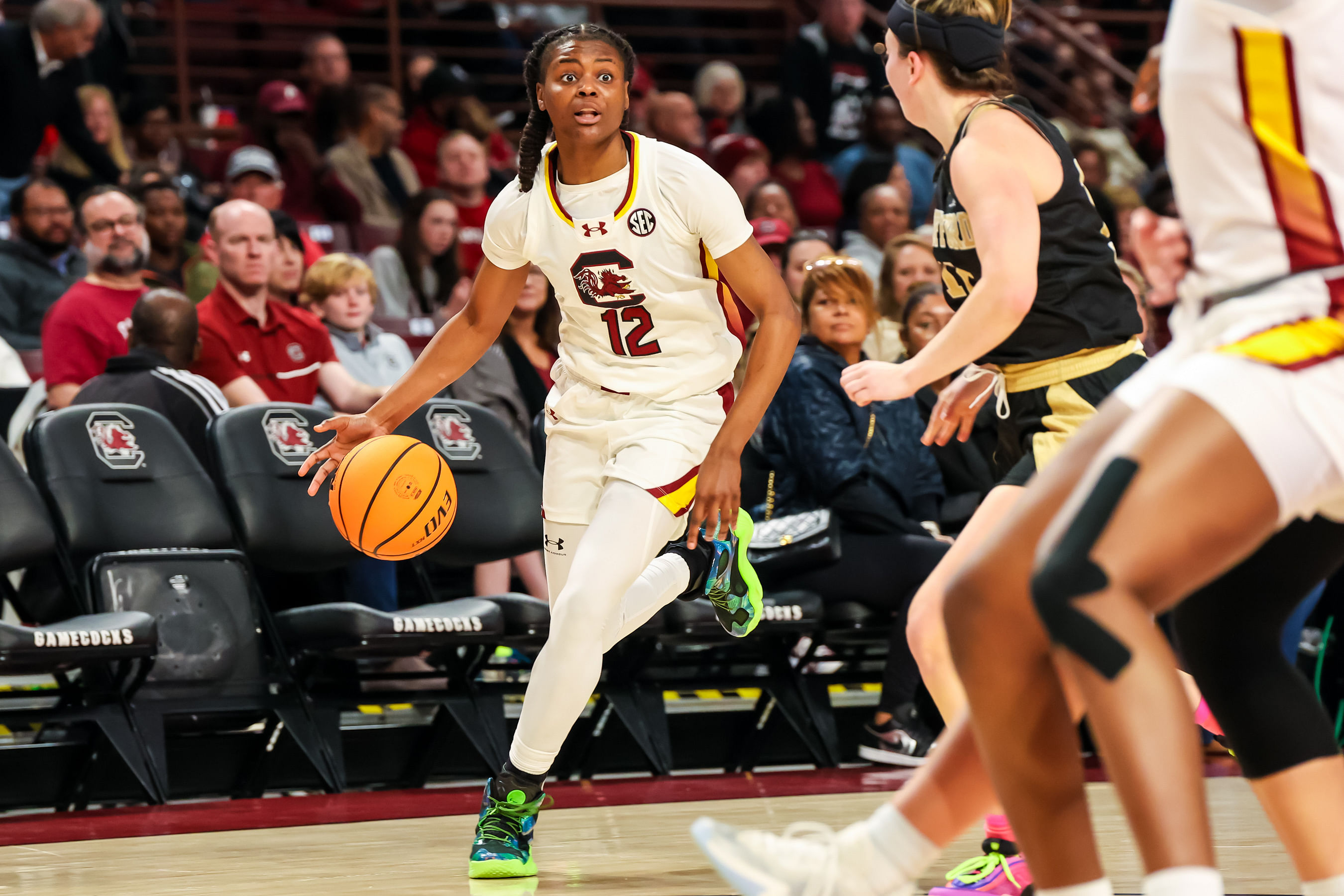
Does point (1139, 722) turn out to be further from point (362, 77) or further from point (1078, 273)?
point (362, 77)

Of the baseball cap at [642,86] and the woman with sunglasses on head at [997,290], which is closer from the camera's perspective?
the woman with sunglasses on head at [997,290]

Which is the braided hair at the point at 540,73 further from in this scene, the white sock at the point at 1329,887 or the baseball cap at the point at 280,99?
the baseball cap at the point at 280,99

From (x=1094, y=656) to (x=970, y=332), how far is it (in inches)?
43.3

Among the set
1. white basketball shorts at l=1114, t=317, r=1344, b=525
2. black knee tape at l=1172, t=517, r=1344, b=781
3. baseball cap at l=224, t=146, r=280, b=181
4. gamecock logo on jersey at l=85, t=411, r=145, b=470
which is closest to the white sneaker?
black knee tape at l=1172, t=517, r=1344, b=781

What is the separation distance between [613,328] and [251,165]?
17.8ft

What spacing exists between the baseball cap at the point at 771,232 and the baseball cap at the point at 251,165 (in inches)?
104

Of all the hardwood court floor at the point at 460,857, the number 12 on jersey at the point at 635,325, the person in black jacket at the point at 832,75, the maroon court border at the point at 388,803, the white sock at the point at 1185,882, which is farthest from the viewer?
the person in black jacket at the point at 832,75

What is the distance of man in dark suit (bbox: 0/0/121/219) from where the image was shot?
8.67m

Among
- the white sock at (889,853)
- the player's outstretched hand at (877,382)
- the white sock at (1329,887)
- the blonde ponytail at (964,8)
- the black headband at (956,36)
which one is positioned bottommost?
the white sock at (1329,887)

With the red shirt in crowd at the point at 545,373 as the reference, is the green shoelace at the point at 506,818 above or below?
above

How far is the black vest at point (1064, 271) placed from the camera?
10.8 feet

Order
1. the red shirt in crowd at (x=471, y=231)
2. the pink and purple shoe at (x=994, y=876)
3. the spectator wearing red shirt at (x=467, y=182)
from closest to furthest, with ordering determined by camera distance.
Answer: the pink and purple shoe at (x=994, y=876) → the red shirt in crowd at (x=471, y=231) → the spectator wearing red shirt at (x=467, y=182)

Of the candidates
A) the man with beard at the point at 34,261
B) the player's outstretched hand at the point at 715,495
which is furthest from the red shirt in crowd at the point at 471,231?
the player's outstretched hand at the point at 715,495

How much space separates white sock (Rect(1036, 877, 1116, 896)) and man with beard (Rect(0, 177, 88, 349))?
21.0ft
